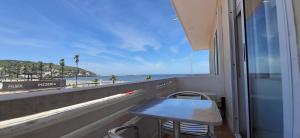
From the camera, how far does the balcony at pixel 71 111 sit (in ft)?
1.86

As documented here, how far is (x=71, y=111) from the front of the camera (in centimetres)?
87

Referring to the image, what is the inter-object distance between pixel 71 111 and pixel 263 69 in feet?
4.03

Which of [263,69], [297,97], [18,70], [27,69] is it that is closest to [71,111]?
[297,97]

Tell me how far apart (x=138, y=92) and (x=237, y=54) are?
4.16 ft

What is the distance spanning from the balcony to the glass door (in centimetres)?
94

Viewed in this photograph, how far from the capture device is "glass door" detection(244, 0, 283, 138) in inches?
39.4

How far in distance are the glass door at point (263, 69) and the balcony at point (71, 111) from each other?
37.0 inches

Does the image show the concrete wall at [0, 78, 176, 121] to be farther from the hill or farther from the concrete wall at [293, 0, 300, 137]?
the hill

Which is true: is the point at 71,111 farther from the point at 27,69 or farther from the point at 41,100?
the point at 27,69

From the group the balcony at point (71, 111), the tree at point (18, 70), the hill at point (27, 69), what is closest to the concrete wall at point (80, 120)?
the balcony at point (71, 111)

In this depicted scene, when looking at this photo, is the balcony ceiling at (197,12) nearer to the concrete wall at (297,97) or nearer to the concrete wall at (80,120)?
the concrete wall at (80,120)

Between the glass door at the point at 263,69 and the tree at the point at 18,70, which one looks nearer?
the glass door at the point at 263,69

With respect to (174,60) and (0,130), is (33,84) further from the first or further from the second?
(0,130)

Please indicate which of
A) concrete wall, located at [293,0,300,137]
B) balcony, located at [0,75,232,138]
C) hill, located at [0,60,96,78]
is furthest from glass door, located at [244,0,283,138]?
hill, located at [0,60,96,78]
